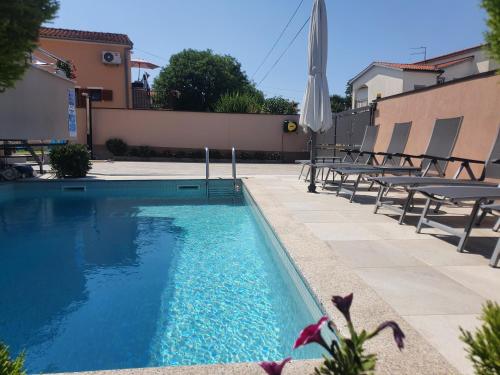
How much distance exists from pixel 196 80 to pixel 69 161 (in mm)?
22287

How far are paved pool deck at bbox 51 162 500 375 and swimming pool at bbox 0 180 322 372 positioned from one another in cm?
26

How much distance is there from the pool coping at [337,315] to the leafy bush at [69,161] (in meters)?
6.83

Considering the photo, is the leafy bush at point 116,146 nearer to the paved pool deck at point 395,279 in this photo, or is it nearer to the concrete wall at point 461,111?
the concrete wall at point 461,111

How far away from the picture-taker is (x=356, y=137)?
1052cm

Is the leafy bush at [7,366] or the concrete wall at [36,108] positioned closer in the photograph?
the leafy bush at [7,366]

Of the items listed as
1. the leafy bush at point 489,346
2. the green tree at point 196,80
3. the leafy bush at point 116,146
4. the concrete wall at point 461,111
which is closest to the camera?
the leafy bush at point 489,346

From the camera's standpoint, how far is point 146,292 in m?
3.32

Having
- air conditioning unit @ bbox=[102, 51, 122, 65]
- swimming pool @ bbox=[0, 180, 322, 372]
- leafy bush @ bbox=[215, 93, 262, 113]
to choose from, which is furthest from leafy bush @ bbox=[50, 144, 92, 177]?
air conditioning unit @ bbox=[102, 51, 122, 65]

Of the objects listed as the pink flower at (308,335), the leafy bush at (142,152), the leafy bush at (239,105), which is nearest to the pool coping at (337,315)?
the pink flower at (308,335)

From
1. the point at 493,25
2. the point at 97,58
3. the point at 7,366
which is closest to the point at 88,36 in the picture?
the point at 97,58

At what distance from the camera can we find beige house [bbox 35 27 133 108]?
21.5 metres

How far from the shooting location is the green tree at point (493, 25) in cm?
110

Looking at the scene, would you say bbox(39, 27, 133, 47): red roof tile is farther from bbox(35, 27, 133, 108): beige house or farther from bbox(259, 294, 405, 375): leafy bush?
bbox(259, 294, 405, 375): leafy bush

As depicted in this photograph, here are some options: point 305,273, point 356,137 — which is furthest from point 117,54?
point 305,273
